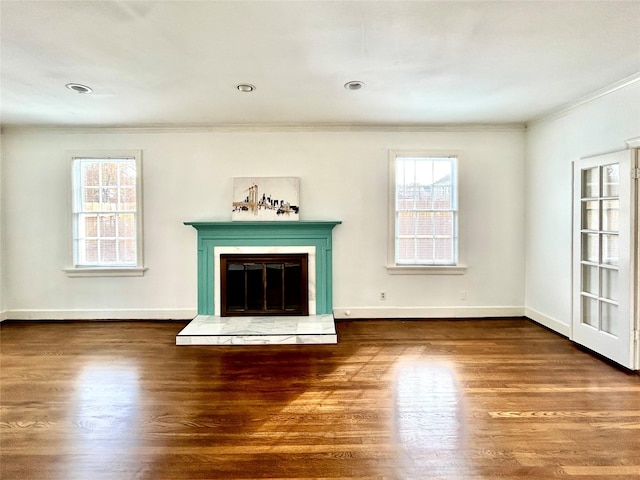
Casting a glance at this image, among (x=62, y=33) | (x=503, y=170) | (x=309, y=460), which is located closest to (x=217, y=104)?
(x=62, y=33)

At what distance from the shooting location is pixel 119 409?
2.48m

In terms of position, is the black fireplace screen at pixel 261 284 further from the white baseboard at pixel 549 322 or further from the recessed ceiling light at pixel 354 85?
the white baseboard at pixel 549 322

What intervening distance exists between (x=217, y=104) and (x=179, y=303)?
2622 mm

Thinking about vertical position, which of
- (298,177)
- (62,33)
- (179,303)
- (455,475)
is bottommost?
(455,475)

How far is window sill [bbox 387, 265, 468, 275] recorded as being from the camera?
467 centimetres

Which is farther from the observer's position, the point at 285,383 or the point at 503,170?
the point at 503,170

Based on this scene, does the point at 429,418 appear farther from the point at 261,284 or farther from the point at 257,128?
the point at 257,128

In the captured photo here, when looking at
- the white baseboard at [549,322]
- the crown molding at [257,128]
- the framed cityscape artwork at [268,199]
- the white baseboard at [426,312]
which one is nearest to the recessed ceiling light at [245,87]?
the crown molding at [257,128]

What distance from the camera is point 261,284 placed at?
15.1ft

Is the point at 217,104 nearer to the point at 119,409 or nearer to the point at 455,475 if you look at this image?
the point at 119,409

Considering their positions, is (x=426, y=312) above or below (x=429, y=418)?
above

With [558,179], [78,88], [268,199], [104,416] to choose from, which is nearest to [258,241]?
[268,199]

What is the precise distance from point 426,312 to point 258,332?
2.29 metres

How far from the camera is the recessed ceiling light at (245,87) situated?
10.6ft
